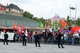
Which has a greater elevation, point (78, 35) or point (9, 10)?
point (9, 10)

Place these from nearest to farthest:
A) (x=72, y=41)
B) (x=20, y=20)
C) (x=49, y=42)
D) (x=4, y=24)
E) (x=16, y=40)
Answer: (x=72, y=41), (x=49, y=42), (x=16, y=40), (x=4, y=24), (x=20, y=20)

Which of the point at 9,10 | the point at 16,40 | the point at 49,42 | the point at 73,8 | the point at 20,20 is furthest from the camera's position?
the point at 9,10

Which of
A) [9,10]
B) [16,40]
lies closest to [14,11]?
[9,10]

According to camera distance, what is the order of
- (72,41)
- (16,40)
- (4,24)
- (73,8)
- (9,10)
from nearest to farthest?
(72,41)
(16,40)
(73,8)
(4,24)
(9,10)

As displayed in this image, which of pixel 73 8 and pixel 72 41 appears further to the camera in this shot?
pixel 73 8

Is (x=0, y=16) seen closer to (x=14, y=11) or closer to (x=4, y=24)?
(x=4, y=24)

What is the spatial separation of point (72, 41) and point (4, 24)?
180ft

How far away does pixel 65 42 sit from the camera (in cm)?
2944

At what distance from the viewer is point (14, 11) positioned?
174 m

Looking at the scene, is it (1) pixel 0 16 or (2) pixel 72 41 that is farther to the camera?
(1) pixel 0 16

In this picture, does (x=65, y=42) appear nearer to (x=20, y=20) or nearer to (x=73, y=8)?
(x=73, y=8)

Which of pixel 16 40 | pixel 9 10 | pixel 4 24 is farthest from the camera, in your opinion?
pixel 9 10

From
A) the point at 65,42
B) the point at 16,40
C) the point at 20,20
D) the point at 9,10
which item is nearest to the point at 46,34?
the point at 65,42

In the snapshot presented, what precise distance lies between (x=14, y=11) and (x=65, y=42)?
5769 inches
